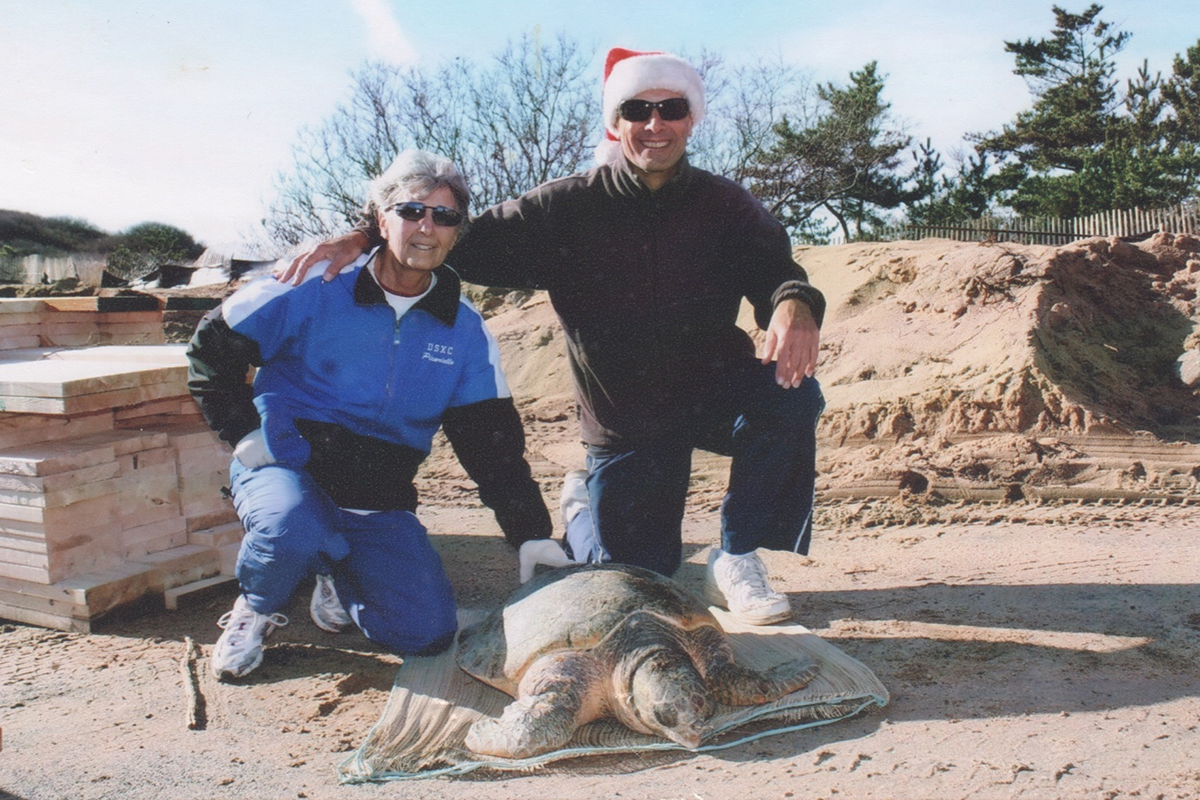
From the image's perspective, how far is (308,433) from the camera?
9.39 ft

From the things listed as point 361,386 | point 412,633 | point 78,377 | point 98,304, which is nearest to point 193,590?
point 78,377

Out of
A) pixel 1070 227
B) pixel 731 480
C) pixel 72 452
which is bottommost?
pixel 731 480

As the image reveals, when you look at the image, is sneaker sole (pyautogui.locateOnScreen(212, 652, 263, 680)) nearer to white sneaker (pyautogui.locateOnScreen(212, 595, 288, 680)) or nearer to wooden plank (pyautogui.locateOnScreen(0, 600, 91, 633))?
white sneaker (pyautogui.locateOnScreen(212, 595, 288, 680))

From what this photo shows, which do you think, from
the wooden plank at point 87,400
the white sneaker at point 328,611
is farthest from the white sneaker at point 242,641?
the wooden plank at point 87,400

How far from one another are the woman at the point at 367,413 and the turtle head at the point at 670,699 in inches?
30.7

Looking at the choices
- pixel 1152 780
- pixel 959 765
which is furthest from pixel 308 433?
pixel 1152 780

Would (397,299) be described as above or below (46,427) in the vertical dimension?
above

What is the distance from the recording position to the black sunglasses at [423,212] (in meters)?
2.74

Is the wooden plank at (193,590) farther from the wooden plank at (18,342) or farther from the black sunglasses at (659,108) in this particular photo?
the black sunglasses at (659,108)

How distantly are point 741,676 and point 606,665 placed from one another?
366 millimetres

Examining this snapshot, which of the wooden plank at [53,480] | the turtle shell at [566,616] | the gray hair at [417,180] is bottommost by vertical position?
the turtle shell at [566,616]

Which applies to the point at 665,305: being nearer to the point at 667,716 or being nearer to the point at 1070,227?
the point at 667,716

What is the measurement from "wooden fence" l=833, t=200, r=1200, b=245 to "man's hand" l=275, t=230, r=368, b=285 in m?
13.8

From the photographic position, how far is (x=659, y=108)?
3102 millimetres
